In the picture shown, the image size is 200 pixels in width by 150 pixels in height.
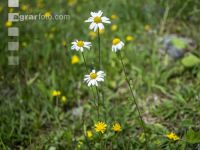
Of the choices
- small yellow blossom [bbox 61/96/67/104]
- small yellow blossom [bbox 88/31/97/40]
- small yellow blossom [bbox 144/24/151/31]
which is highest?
small yellow blossom [bbox 144/24/151/31]

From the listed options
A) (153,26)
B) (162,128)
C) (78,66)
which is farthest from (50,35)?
(162,128)

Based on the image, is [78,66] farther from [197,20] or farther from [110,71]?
[197,20]

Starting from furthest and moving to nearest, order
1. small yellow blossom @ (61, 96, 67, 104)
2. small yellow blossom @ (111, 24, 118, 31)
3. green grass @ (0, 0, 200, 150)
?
small yellow blossom @ (111, 24, 118, 31) → small yellow blossom @ (61, 96, 67, 104) → green grass @ (0, 0, 200, 150)

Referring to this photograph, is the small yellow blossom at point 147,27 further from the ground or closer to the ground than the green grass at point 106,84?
further from the ground

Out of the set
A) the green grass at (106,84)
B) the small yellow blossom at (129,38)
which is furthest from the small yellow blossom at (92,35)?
the small yellow blossom at (129,38)

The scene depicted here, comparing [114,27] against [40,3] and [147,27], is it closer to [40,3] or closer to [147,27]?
[147,27]

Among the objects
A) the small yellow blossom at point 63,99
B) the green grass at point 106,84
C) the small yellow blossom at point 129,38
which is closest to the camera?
the green grass at point 106,84

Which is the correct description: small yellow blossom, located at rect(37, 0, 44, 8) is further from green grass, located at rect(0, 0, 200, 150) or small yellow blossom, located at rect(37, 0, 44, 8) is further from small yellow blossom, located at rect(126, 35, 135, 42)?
small yellow blossom, located at rect(126, 35, 135, 42)

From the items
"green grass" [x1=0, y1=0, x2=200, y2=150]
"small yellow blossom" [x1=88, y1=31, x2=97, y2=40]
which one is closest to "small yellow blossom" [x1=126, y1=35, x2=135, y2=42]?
"green grass" [x1=0, y1=0, x2=200, y2=150]

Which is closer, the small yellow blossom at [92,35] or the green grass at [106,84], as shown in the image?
the green grass at [106,84]

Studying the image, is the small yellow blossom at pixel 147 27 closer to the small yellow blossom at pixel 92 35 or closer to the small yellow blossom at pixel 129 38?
the small yellow blossom at pixel 129 38
